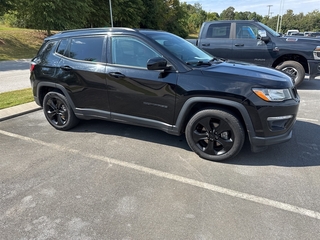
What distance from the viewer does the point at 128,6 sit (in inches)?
1353

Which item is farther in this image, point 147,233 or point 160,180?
point 160,180

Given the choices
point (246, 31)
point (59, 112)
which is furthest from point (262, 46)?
point (59, 112)

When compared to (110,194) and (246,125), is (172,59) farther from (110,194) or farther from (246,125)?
(110,194)

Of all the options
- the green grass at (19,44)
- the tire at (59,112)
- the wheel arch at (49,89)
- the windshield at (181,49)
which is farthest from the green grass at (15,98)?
the green grass at (19,44)

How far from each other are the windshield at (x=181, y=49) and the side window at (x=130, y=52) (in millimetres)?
212

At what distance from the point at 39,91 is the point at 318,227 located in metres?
4.76

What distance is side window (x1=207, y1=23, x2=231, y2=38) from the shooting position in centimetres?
826

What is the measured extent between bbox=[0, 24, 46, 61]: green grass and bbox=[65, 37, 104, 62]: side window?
45.6ft

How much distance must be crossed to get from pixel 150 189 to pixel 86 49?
102 inches

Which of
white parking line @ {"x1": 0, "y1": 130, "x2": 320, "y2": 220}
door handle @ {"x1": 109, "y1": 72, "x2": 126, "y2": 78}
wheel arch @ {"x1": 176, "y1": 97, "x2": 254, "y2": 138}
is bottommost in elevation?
white parking line @ {"x1": 0, "y1": 130, "x2": 320, "y2": 220}

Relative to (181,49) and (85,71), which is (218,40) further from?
(85,71)

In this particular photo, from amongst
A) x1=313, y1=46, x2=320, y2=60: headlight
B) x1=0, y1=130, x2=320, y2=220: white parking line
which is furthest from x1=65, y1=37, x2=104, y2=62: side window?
x1=313, y1=46, x2=320, y2=60: headlight

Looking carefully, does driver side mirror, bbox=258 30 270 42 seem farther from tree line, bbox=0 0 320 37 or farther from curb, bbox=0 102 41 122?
curb, bbox=0 102 41 122

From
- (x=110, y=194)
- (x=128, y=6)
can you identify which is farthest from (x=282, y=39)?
(x=128, y=6)
